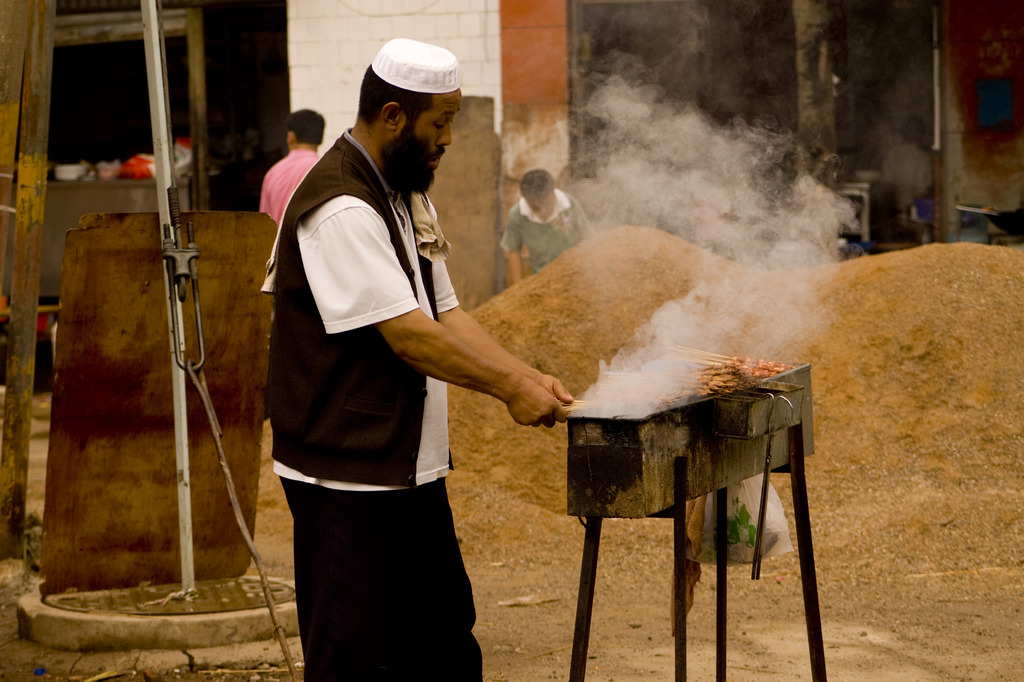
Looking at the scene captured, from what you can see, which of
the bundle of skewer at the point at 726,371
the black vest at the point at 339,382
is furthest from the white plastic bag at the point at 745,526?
the black vest at the point at 339,382

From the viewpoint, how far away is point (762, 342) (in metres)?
7.02

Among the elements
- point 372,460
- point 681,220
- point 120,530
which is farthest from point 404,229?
point 681,220

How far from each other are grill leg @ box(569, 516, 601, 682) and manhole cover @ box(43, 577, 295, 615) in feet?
5.73

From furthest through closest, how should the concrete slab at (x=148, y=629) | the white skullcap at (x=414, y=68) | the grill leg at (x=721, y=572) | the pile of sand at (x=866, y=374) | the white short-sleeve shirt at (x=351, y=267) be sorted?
the pile of sand at (x=866, y=374) < the concrete slab at (x=148, y=629) < the grill leg at (x=721, y=572) < the white skullcap at (x=414, y=68) < the white short-sleeve shirt at (x=351, y=267)

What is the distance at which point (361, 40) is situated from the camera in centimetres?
1017

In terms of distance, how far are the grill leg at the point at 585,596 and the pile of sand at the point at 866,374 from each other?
107 inches

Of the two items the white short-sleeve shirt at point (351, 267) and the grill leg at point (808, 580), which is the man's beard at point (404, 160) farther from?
the grill leg at point (808, 580)

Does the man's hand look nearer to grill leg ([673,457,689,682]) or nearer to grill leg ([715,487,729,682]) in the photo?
grill leg ([673,457,689,682])

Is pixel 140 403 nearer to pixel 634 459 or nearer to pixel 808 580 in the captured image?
pixel 634 459

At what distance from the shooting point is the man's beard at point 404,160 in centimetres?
285

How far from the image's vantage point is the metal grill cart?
9.20 feet

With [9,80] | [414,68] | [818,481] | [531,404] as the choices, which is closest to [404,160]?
[414,68]

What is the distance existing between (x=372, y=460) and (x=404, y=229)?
627 mm

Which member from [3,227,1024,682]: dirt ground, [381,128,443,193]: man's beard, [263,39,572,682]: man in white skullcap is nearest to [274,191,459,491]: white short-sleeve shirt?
[263,39,572,682]: man in white skullcap
